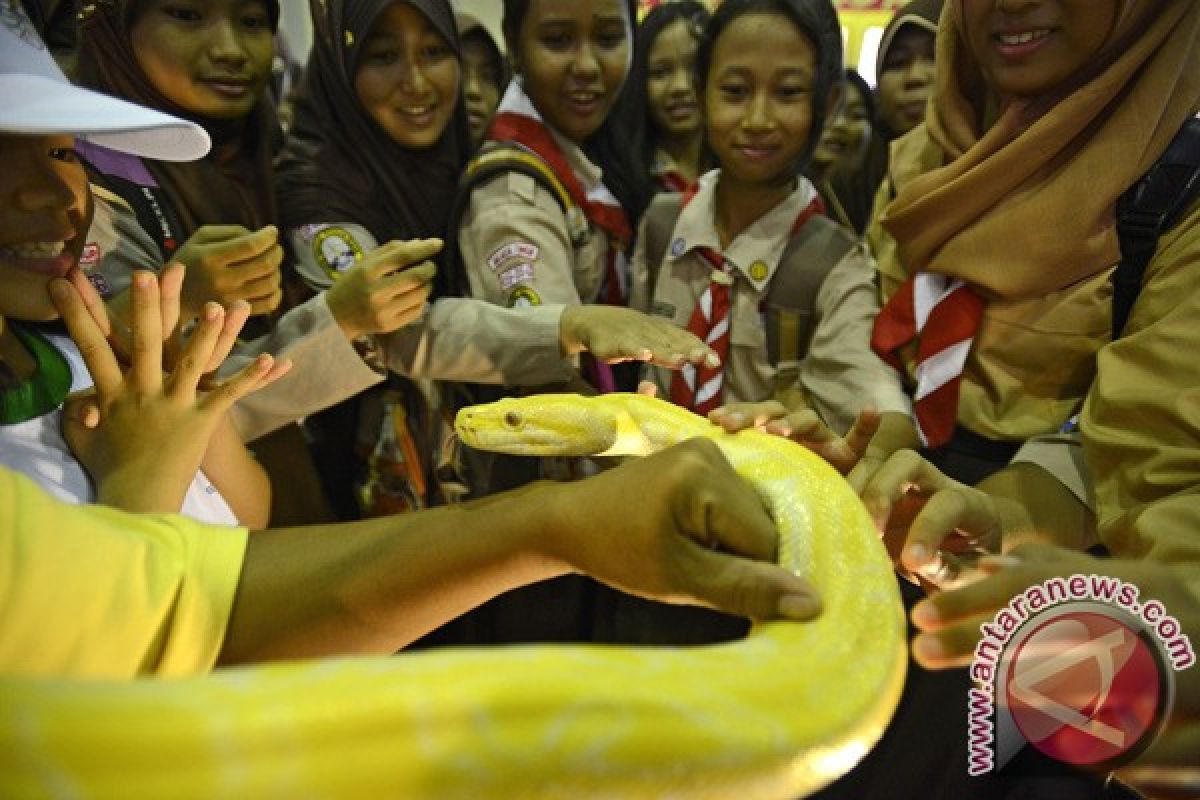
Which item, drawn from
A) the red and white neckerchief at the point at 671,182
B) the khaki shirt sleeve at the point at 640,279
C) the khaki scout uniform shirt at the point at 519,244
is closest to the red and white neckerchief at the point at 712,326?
the khaki shirt sleeve at the point at 640,279

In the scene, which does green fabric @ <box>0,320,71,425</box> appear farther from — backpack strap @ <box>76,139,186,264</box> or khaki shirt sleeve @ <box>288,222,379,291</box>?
khaki shirt sleeve @ <box>288,222,379,291</box>

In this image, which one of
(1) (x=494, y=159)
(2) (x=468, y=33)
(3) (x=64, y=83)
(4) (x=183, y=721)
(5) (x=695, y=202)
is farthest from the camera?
(2) (x=468, y=33)

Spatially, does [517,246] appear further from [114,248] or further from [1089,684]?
[1089,684]

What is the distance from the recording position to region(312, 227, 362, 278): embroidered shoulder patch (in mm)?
1450

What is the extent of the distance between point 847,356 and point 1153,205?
0.48 metres

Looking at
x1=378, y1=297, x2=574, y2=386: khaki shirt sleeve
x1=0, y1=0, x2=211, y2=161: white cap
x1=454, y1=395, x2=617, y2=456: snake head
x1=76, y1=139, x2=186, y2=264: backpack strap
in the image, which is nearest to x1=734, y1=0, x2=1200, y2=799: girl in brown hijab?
x1=454, y1=395, x2=617, y2=456: snake head

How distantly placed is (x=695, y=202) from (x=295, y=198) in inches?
29.5

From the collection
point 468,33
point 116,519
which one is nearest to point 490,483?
point 116,519

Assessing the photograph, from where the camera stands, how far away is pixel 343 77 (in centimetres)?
160

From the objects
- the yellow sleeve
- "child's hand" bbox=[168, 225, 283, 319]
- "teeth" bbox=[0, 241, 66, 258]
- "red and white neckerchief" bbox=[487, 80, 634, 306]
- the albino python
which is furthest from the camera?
"red and white neckerchief" bbox=[487, 80, 634, 306]

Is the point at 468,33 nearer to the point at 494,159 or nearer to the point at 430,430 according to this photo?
the point at 494,159

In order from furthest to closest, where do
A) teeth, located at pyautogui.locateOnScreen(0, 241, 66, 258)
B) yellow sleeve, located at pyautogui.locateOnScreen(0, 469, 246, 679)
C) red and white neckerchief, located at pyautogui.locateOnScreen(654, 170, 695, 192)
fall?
red and white neckerchief, located at pyautogui.locateOnScreen(654, 170, 695, 192) → teeth, located at pyautogui.locateOnScreen(0, 241, 66, 258) → yellow sleeve, located at pyautogui.locateOnScreen(0, 469, 246, 679)

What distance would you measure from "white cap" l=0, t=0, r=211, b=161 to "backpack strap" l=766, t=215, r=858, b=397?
100 cm

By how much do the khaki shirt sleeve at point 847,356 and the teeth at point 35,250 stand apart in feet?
3.58
